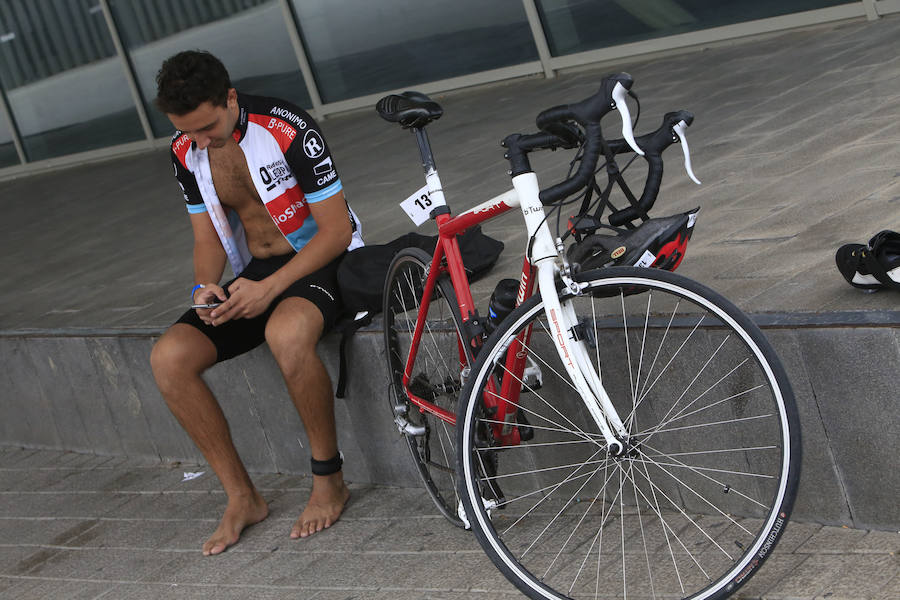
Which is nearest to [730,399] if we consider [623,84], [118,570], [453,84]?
[623,84]

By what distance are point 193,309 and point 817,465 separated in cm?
237

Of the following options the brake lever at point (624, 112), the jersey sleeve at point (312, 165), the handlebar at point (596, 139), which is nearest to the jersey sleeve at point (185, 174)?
the jersey sleeve at point (312, 165)

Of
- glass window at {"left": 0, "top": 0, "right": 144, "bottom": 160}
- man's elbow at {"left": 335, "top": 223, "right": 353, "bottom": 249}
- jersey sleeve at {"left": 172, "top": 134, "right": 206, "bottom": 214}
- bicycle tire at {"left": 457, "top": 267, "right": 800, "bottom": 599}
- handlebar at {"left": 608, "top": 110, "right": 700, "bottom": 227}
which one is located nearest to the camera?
handlebar at {"left": 608, "top": 110, "right": 700, "bottom": 227}

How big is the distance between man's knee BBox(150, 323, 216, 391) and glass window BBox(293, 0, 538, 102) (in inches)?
223

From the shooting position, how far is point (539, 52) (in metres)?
9.12

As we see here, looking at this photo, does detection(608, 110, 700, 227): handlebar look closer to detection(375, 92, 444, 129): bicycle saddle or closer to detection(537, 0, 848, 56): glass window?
detection(375, 92, 444, 129): bicycle saddle

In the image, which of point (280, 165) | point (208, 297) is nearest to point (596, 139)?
point (280, 165)

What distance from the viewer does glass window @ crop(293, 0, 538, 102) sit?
9.33 metres

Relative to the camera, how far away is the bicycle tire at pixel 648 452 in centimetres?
282

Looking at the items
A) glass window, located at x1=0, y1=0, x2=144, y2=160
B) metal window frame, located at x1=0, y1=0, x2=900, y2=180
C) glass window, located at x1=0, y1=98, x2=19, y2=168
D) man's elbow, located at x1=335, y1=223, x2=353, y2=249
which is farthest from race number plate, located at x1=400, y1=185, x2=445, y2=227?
glass window, located at x1=0, y1=98, x2=19, y2=168

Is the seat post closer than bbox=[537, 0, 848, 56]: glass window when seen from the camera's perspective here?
Yes

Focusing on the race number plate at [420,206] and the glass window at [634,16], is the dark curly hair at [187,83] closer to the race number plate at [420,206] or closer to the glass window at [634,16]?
the race number plate at [420,206]

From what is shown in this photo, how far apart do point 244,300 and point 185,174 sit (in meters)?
0.61

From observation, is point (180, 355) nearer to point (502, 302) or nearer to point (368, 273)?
point (368, 273)
